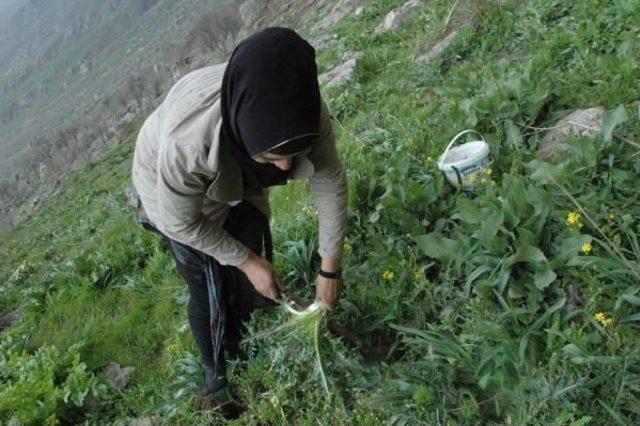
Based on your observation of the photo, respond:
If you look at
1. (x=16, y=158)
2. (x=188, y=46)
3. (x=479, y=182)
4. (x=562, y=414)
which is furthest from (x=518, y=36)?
(x=16, y=158)

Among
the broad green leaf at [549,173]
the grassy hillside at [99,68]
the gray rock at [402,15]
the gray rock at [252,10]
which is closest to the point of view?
the broad green leaf at [549,173]

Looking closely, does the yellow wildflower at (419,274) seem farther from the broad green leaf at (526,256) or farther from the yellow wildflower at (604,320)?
the yellow wildflower at (604,320)

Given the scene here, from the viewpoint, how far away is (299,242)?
413 centimetres

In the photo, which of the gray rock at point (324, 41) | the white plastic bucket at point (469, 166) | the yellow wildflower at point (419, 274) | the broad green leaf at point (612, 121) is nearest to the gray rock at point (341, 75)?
the gray rock at point (324, 41)

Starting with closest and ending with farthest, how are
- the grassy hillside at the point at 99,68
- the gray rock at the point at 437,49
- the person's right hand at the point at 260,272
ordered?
1. the person's right hand at the point at 260,272
2. the gray rock at the point at 437,49
3. the grassy hillside at the point at 99,68

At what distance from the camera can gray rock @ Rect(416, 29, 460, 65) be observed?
6406 millimetres

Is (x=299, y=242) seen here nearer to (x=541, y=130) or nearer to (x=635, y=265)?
(x=541, y=130)

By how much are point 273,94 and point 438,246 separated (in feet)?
5.72

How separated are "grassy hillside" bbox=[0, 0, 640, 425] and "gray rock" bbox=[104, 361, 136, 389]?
0.07 meters

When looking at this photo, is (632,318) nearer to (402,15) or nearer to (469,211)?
(469,211)

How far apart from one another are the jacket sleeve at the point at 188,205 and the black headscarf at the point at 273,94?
360 millimetres

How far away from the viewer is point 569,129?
149 inches

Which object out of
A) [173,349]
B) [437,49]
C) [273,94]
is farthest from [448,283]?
[437,49]

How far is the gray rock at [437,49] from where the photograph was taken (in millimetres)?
6406
